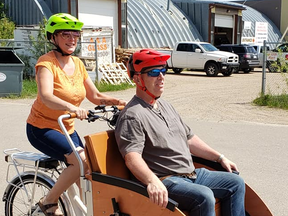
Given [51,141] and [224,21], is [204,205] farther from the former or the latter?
[224,21]

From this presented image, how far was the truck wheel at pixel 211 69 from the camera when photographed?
84.0 feet

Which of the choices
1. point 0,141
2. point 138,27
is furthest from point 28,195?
point 138,27

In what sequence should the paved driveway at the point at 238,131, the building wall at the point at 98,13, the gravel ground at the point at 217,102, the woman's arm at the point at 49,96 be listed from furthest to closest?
the building wall at the point at 98,13, the gravel ground at the point at 217,102, the paved driveway at the point at 238,131, the woman's arm at the point at 49,96

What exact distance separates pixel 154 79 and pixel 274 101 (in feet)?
33.9

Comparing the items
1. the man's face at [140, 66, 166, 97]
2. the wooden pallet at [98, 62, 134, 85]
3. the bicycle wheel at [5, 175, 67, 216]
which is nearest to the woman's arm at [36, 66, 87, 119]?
the man's face at [140, 66, 166, 97]

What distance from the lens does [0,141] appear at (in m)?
8.20

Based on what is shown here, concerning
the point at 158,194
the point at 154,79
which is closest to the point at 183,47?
the point at 154,79

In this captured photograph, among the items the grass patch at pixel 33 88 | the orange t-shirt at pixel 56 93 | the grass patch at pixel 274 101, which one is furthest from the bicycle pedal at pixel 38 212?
the grass patch at pixel 33 88

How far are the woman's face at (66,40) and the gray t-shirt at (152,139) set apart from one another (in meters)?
0.79

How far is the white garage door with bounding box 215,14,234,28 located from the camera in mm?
37406

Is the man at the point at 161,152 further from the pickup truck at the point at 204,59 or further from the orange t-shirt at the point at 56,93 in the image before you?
the pickup truck at the point at 204,59

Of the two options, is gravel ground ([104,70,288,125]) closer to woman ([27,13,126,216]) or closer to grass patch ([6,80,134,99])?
grass patch ([6,80,134,99])

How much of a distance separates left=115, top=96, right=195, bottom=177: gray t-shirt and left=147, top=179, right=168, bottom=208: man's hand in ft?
0.93

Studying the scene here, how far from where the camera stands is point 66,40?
3703mm
